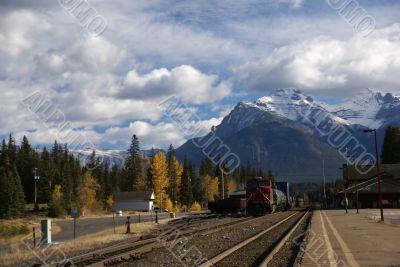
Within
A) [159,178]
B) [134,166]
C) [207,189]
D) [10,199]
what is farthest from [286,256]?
[134,166]

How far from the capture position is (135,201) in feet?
370

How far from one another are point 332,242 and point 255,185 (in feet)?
100

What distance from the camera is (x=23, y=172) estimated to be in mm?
121062

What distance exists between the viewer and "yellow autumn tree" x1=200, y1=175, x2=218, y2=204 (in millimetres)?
127625

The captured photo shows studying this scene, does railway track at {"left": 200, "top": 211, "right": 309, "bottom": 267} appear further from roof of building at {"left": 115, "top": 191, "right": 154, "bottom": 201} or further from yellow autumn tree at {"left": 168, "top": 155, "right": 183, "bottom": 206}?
yellow autumn tree at {"left": 168, "top": 155, "right": 183, "bottom": 206}

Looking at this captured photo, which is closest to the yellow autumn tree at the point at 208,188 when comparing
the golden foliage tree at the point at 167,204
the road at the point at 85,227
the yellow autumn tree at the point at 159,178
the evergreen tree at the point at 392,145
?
the golden foliage tree at the point at 167,204

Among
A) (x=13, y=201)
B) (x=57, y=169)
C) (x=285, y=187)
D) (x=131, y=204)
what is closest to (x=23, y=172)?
(x=57, y=169)

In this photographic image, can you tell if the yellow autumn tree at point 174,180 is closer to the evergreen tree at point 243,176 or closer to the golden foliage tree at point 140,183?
the golden foliage tree at point 140,183

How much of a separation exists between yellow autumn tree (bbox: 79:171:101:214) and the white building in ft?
15.8

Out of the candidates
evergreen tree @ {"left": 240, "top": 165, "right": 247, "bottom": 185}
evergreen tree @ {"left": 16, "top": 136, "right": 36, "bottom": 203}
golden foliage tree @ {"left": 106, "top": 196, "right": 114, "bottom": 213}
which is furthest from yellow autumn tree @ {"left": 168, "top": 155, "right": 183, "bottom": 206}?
evergreen tree @ {"left": 240, "top": 165, "right": 247, "bottom": 185}

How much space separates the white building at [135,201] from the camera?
111 meters

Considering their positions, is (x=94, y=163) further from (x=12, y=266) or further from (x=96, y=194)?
(x=12, y=266)

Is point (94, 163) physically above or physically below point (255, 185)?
above

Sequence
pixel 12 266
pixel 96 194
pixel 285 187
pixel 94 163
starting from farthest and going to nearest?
pixel 94 163 → pixel 96 194 → pixel 285 187 → pixel 12 266
